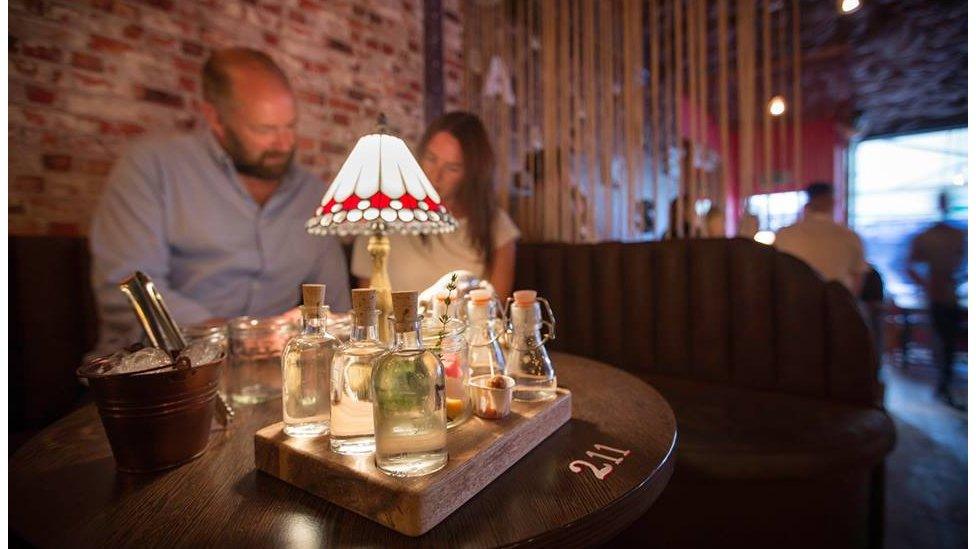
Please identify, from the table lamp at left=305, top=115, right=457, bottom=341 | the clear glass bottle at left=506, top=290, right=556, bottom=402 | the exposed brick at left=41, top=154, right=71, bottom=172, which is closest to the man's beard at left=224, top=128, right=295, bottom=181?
the exposed brick at left=41, top=154, right=71, bottom=172

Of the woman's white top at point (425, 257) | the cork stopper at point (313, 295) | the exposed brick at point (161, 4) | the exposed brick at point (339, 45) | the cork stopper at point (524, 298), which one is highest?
the exposed brick at point (339, 45)

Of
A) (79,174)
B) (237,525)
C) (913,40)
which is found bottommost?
(237,525)

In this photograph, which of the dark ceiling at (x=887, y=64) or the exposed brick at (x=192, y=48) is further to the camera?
the dark ceiling at (x=887, y=64)

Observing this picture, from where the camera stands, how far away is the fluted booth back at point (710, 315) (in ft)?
5.43

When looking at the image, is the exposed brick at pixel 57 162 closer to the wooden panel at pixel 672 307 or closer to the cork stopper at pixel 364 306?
the cork stopper at pixel 364 306

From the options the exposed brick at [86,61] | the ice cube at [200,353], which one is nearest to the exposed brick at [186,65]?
the exposed brick at [86,61]

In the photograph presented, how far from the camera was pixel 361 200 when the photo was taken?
111 centimetres

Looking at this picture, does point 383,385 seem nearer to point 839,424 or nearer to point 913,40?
point 839,424

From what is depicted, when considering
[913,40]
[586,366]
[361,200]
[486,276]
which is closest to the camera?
[361,200]

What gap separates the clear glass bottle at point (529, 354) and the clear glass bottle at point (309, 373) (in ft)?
1.03

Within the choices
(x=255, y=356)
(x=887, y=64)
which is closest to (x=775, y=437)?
(x=255, y=356)

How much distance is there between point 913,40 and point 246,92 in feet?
17.1

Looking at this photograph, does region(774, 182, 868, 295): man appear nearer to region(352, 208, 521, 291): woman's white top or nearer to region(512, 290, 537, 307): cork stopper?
region(352, 208, 521, 291): woman's white top

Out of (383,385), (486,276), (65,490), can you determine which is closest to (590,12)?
(486,276)
